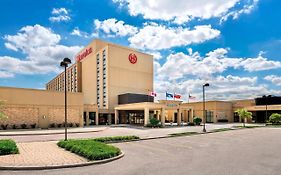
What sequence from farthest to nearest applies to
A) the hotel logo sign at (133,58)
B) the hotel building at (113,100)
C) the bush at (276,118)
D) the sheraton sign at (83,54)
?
1. the sheraton sign at (83,54)
2. the hotel logo sign at (133,58)
3. the bush at (276,118)
4. the hotel building at (113,100)

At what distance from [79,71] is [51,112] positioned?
4081 cm

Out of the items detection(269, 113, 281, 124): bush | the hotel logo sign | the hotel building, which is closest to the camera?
the hotel building

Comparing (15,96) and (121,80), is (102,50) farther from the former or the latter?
(15,96)

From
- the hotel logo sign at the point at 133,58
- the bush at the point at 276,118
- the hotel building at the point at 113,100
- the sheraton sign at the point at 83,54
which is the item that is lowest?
the bush at the point at 276,118

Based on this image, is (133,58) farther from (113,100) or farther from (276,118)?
(276,118)

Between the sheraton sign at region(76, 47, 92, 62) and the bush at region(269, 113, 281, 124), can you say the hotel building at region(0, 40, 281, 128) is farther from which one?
the bush at region(269, 113, 281, 124)

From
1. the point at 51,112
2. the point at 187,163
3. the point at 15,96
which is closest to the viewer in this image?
the point at 187,163

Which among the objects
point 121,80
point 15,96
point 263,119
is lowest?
point 263,119

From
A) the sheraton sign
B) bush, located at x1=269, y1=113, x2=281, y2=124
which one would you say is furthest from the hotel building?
bush, located at x1=269, y1=113, x2=281, y2=124

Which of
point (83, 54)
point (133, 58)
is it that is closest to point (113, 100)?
point (133, 58)

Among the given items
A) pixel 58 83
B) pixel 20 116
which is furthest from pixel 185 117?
pixel 58 83

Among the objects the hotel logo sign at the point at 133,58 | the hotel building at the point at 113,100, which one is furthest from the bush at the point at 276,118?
the hotel logo sign at the point at 133,58

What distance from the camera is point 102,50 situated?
66.6 meters

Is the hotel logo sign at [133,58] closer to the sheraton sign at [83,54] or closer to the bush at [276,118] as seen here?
the sheraton sign at [83,54]
